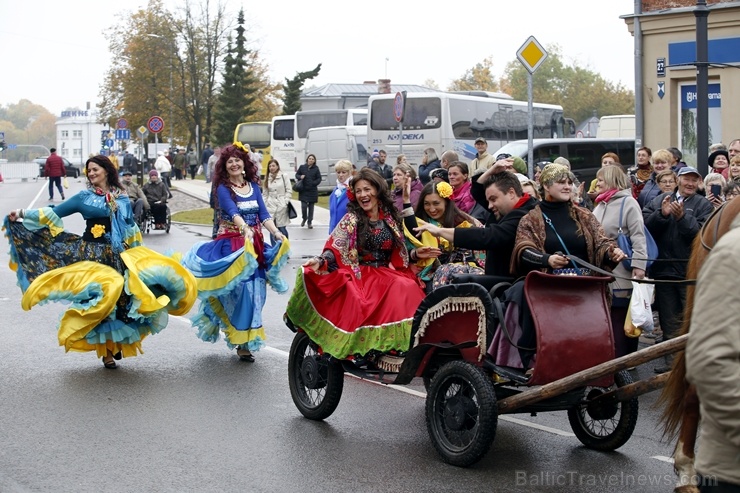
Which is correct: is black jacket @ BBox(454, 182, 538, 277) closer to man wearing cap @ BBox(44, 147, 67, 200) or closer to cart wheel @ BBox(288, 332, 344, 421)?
cart wheel @ BBox(288, 332, 344, 421)

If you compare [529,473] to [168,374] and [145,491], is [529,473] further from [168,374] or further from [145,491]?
[168,374]

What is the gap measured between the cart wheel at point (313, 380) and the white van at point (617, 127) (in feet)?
104

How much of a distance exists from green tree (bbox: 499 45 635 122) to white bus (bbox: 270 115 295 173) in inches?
1825

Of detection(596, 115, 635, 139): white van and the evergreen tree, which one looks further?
the evergreen tree

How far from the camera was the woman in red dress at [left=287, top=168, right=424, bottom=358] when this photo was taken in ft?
23.7

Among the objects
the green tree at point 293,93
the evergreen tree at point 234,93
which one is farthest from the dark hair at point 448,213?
the green tree at point 293,93

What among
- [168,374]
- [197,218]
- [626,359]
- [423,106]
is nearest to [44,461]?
[168,374]

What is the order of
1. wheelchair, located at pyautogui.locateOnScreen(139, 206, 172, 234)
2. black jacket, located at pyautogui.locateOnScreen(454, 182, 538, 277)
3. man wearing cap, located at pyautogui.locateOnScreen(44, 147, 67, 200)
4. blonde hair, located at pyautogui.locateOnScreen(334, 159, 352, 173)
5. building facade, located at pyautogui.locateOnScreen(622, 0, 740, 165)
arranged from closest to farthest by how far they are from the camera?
black jacket, located at pyautogui.locateOnScreen(454, 182, 538, 277)
blonde hair, located at pyautogui.locateOnScreen(334, 159, 352, 173)
building facade, located at pyautogui.locateOnScreen(622, 0, 740, 165)
wheelchair, located at pyautogui.locateOnScreen(139, 206, 172, 234)
man wearing cap, located at pyautogui.locateOnScreen(44, 147, 67, 200)

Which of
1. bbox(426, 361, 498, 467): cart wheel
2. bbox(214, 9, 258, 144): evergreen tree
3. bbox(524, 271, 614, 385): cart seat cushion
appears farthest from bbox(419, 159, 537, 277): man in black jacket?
bbox(214, 9, 258, 144): evergreen tree

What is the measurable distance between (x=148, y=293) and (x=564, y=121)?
3304 cm

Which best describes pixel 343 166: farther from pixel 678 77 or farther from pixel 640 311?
pixel 678 77

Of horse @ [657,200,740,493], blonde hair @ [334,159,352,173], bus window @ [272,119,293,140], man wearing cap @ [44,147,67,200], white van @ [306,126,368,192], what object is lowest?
horse @ [657,200,740,493]

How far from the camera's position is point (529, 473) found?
6.38 metres

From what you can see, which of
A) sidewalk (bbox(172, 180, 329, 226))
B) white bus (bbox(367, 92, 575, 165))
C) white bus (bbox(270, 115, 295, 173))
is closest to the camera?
sidewalk (bbox(172, 180, 329, 226))
